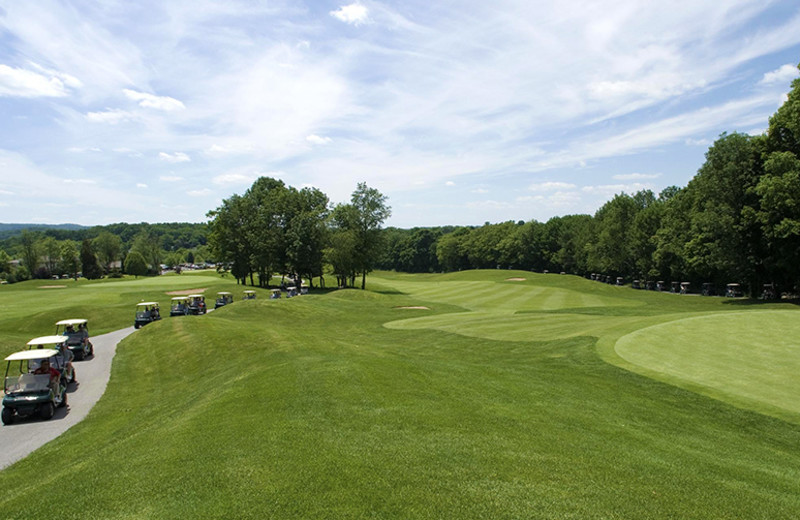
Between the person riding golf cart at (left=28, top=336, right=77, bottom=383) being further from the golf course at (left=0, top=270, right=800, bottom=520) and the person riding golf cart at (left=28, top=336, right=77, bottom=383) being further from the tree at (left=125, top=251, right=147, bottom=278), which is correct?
the tree at (left=125, top=251, right=147, bottom=278)

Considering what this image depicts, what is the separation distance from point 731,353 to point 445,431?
670 inches

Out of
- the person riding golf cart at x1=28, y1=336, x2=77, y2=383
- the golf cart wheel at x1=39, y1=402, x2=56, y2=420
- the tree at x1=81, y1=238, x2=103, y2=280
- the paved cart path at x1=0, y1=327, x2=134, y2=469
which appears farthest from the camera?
the tree at x1=81, y1=238, x2=103, y2=280

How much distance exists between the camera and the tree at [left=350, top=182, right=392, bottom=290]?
79.9 metres

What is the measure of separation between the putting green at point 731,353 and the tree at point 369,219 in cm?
5740

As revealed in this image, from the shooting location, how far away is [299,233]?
244 feet

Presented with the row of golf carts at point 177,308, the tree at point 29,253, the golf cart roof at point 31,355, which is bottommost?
the row of golf carts at point 177,308

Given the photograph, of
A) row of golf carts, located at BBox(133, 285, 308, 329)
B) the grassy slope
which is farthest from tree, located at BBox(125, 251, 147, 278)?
row of golf carts, located at BBox(133, 285, 308, 329)

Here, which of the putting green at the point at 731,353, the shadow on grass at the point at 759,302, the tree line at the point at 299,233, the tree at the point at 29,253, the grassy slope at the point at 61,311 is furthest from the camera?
the tree at the point at 29,253

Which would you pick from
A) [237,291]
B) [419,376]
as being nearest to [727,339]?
[419,376]

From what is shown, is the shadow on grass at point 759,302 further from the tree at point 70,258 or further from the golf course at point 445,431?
the tree at point 70,258

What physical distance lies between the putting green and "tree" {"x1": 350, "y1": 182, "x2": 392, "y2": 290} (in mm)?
57399

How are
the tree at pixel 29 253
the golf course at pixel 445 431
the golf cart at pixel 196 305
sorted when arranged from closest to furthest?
the golf course at pixel 445 431 < the golf cart at pixel 196 305 < the tree at pixel 29 253

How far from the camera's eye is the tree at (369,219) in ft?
262

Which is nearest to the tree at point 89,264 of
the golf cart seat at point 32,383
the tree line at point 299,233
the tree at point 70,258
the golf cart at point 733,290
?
the tree at point 70,258
